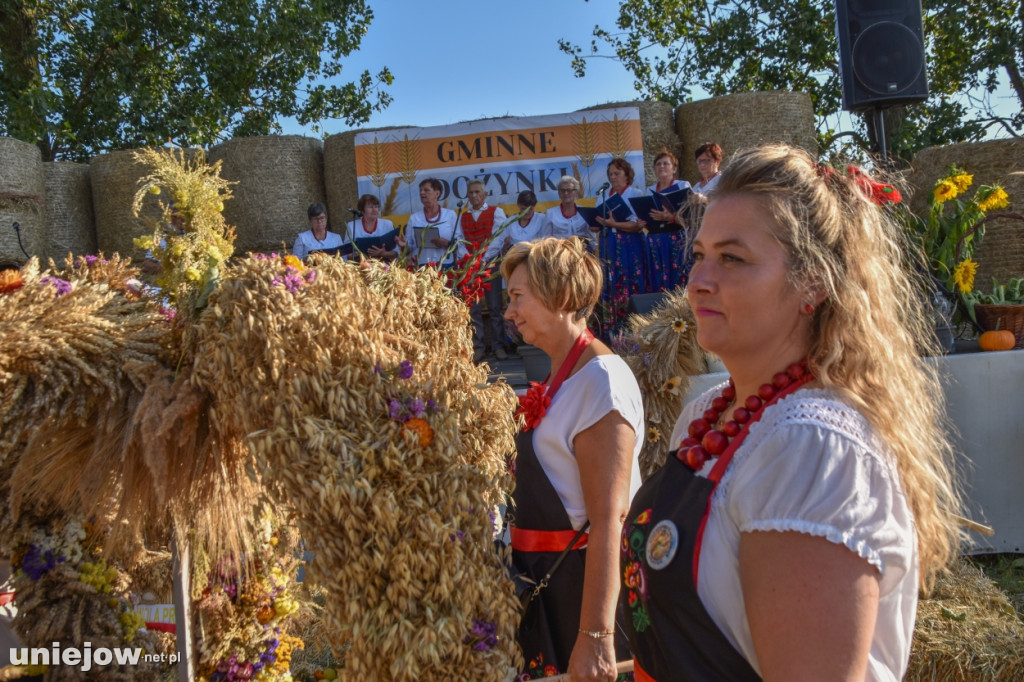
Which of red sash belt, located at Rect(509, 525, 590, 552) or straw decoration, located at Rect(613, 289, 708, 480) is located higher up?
straw decoration, located at Rect(613, 289, 708, 480)

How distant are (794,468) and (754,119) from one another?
8.10 m

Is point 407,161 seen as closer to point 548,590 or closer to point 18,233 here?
point 18,233

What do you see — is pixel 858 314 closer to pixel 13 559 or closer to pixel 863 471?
pixel 863 471

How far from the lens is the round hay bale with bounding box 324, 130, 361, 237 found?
8664mm

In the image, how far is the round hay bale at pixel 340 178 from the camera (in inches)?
341

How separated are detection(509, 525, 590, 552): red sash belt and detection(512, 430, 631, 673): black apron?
0.01 metres

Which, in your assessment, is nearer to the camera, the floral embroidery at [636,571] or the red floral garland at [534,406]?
the floral embroidery at [636,571]

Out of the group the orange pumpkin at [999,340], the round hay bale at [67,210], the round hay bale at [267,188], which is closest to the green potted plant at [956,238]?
the orange pumpkin at [999,340]

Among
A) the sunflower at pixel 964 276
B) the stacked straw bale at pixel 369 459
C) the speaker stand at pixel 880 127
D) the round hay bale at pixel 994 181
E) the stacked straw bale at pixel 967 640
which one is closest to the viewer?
the stacked straw bale at pixel 369 459

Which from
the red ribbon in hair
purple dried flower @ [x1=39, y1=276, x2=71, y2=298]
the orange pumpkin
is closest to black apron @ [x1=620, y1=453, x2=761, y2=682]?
the red ribbon in hair

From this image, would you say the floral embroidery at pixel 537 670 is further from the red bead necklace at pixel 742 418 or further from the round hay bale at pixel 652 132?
the round hay bale at pixel 652 132

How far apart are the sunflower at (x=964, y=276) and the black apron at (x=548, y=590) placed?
3.61 meters

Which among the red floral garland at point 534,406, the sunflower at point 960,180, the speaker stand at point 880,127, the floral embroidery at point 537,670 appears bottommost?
the floral embroidery at point 537,670

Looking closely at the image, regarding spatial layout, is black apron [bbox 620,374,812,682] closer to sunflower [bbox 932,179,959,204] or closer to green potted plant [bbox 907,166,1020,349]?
green potted plant [bbox 907,166,1020,349]
